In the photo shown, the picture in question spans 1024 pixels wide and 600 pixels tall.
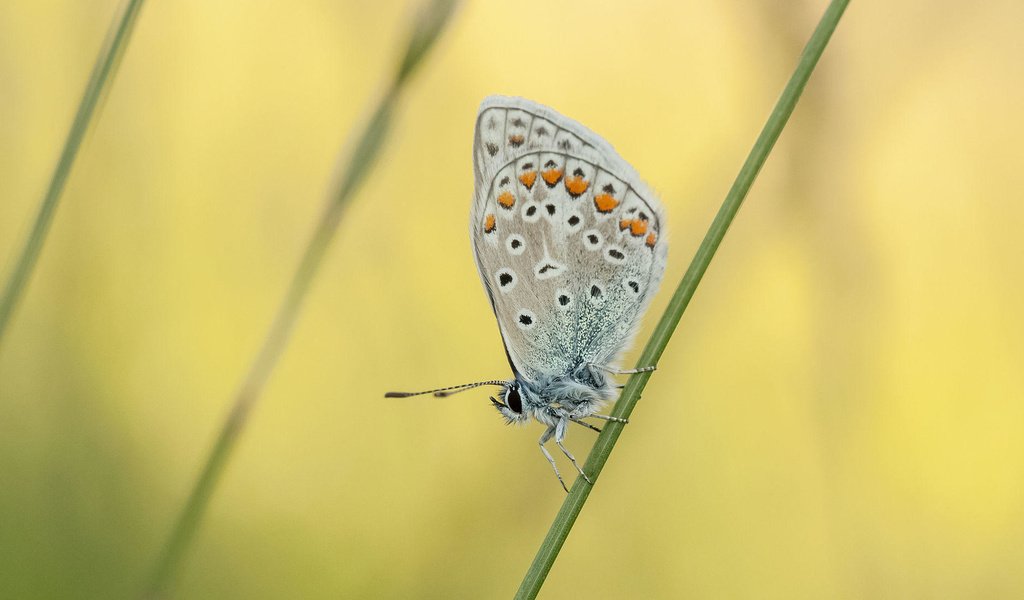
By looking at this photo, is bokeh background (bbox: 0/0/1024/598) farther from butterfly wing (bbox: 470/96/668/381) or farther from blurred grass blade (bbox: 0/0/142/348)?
blurred grass blade (bbox: 0/0/142/348)

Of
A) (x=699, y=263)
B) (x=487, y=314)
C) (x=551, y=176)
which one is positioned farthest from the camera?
(x=487, y=314)

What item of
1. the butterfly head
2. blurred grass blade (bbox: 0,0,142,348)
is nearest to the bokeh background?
the butterfly head

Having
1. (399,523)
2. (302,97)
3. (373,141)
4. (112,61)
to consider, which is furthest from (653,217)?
(302,97)

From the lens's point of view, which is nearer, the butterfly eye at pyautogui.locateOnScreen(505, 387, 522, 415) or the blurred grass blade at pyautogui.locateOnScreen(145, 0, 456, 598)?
the blurred grass blade at pyautogui.locateOnScreen(145, 0, 456, 598)

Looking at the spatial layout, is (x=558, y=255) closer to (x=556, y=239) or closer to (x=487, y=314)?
(x=556, y=239)

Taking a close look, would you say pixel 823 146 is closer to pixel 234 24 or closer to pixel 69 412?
pixel 234 24

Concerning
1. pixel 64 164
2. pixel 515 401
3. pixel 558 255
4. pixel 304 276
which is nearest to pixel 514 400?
pixel 515 401

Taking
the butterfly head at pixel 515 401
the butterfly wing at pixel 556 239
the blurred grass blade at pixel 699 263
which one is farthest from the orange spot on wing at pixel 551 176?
the blurred grass blade at pixel 699 263
